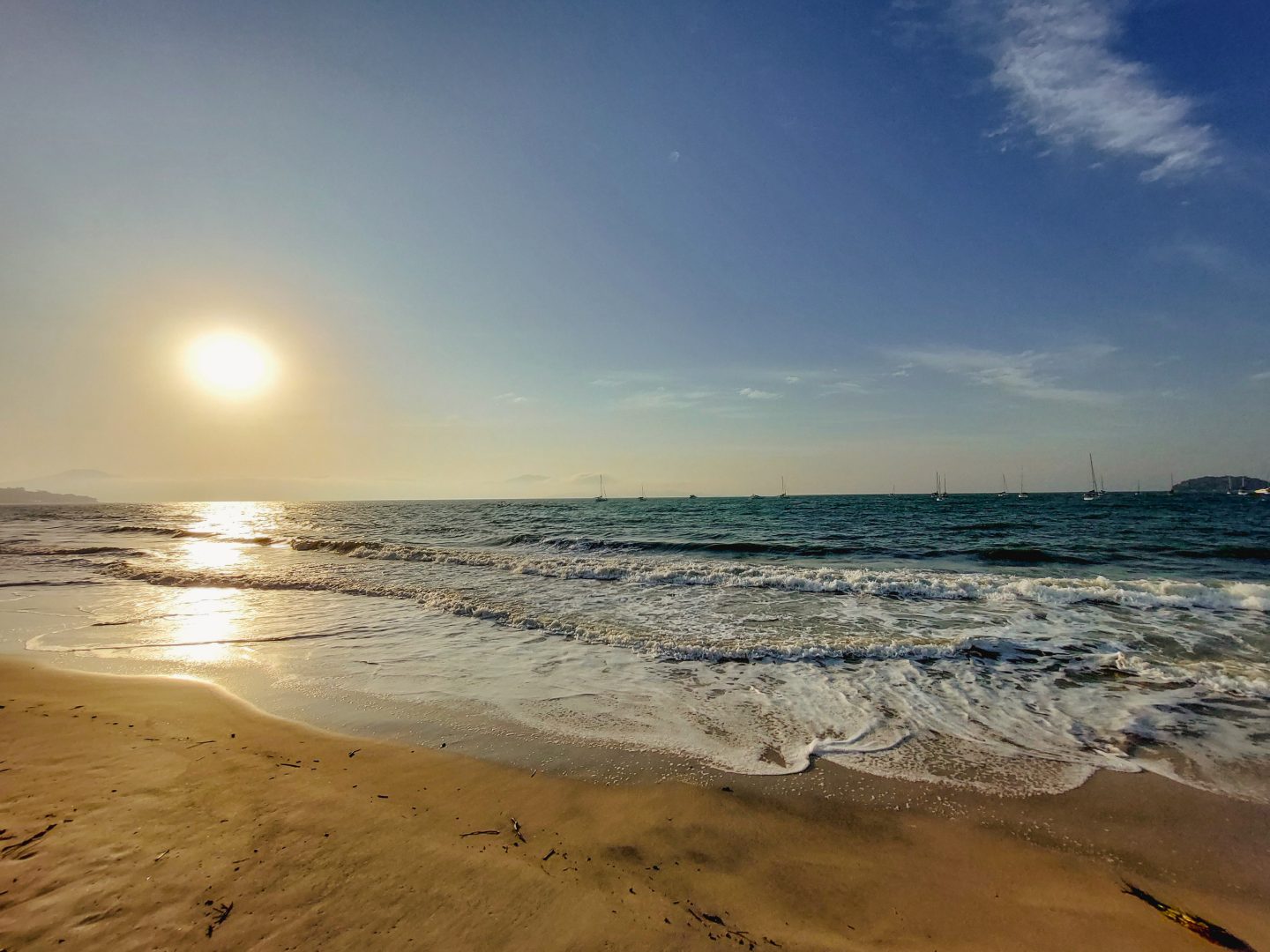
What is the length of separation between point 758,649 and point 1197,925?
Answer: 21.5ft

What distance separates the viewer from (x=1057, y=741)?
20.7 feet

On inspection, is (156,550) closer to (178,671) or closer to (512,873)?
(178,671)

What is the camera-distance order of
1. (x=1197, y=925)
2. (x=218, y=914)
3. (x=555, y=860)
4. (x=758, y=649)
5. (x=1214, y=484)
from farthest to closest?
1. (x=1214, y=484)
2. (x=758, y=649)
3. (x=555, y=860)
4. (x=1197, y=925)
5. (x=218, y=914)

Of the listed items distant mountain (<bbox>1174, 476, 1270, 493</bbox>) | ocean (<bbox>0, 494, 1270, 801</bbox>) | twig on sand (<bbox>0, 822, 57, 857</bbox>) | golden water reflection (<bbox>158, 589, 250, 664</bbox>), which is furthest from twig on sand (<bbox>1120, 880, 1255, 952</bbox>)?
distant mountain (<bbox>1174, 476, 1270, 493</bbox>)

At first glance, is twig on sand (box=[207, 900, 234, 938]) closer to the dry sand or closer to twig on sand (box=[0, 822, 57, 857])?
the dry sand

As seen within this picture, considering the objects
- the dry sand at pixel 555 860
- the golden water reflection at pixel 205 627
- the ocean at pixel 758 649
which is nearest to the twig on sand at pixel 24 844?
the dry sand at pixel 555 860

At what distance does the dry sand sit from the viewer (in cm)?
330

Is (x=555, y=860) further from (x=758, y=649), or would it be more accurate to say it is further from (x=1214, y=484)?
(x=1214, y=484)

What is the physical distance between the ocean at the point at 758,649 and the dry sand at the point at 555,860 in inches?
35.5

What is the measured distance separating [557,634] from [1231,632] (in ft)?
47.5

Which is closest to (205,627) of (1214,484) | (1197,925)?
(1197,925)

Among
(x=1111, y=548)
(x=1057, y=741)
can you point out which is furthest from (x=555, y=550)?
(x=1111, y=548)

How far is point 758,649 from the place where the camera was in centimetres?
988

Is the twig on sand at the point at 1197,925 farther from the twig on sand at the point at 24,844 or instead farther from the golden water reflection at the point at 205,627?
the golden water reflection at the point at 205,627
